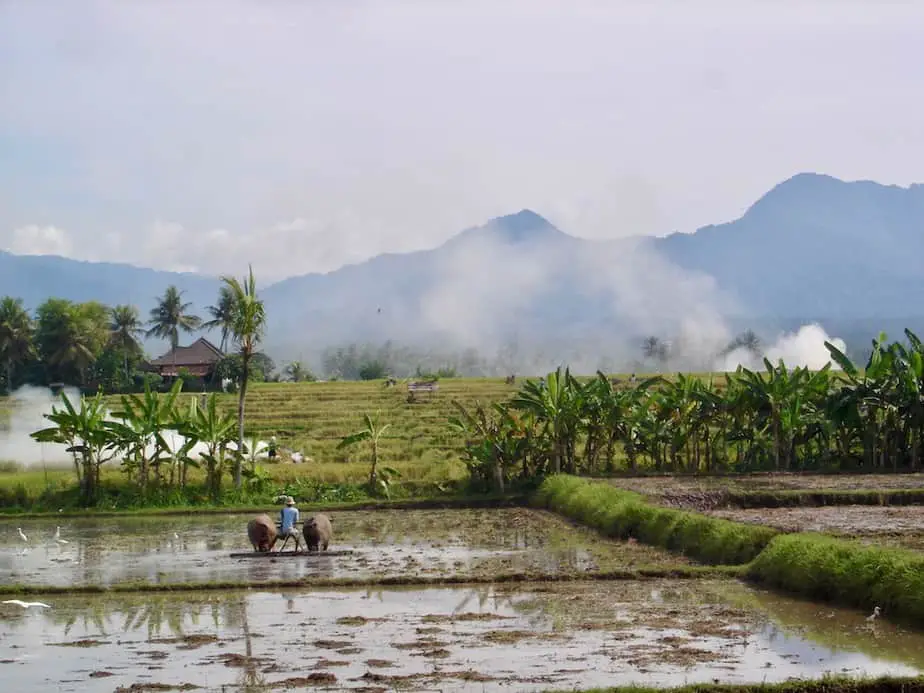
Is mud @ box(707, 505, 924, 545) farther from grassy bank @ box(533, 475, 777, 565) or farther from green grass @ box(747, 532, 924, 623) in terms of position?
green grass @ box(747, 532, 924, 623)

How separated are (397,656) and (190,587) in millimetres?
5298

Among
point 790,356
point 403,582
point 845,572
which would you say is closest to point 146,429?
point 403,582

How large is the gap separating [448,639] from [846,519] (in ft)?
30.2

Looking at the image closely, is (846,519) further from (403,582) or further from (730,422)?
(730,422)

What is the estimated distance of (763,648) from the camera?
10.1m

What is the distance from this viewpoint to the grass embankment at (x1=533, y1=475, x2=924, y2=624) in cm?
1126

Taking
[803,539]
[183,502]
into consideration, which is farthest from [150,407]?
[803,539]

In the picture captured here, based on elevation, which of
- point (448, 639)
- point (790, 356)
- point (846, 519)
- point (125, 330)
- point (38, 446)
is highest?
point (125, 330)

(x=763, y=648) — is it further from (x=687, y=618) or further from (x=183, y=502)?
(x=183, y=502)

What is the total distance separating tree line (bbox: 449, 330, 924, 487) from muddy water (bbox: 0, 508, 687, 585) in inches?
132

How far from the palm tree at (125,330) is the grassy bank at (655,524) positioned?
5638 cm

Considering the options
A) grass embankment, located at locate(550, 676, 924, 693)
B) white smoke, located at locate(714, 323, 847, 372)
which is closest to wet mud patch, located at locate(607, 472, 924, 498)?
grass embankment, located at locate(550, 676, 924, 693)

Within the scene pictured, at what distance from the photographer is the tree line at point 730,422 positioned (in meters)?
27.9

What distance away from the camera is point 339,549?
18.9 m
